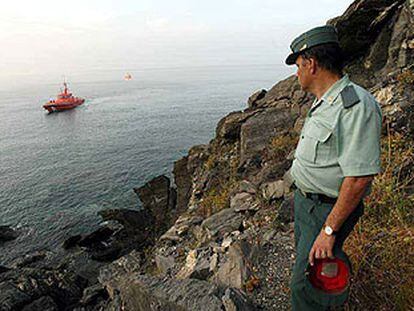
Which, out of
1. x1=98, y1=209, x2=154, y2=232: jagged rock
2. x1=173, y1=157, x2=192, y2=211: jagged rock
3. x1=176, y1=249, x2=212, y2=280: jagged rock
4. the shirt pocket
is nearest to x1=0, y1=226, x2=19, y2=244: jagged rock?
x1=98, y1=209, x2=154, y2=232: jagged rock

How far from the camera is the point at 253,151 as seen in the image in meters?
12.9

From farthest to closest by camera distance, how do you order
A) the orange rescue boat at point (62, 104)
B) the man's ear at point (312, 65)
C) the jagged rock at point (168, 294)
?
the orange rescue boat at point (62, 104)
the jagged rock at point (168, 294)
the man's ear at point (312, 65)

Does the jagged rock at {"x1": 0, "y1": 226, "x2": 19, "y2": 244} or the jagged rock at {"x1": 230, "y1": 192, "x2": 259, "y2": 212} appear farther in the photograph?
the jagged rock at {"x1": 0, "y1": 226, "x2": 19, "y2": 244}

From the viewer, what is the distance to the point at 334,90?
2525 mm

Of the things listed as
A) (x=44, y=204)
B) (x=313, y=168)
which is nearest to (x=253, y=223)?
(x=313, y=168)

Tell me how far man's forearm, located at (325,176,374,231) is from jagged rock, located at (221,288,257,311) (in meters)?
1.97

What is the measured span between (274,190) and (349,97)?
6.24m

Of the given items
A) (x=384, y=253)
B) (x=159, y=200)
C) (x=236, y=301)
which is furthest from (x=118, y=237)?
(x=384, y=253)

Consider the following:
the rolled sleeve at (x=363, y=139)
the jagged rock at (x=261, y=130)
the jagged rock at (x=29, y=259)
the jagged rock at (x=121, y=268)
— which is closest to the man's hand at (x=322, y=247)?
the rolled sleeve at (x=363, y=139)

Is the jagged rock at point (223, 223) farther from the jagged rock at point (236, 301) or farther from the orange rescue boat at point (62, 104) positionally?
the orange rescue boat at point (62, 104)

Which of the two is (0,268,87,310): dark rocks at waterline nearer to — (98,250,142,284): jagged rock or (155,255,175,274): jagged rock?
(98,250,142,284): jagged rock

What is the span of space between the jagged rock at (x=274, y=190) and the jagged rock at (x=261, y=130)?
418cm

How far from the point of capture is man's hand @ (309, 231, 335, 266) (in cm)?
256

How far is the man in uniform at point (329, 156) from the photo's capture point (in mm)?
2271
